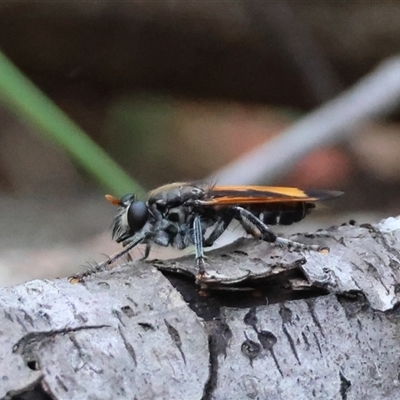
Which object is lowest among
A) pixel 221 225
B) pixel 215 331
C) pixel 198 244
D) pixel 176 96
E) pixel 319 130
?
pixel 215 331

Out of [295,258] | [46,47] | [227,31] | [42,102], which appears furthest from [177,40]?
[295,258]

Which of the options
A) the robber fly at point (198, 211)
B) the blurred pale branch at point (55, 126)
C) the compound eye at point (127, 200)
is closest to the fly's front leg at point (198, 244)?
the robber fly at point (198, 211)

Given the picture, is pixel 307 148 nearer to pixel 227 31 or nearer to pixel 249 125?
pixel 227 31

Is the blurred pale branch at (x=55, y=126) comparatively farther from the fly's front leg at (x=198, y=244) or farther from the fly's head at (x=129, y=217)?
the fly's front leg at (x=198, y=244)

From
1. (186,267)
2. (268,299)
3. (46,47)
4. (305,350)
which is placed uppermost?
(46,47)

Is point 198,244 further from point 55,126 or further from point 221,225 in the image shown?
point 55,126

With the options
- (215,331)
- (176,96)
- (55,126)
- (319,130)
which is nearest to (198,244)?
(215,331)
